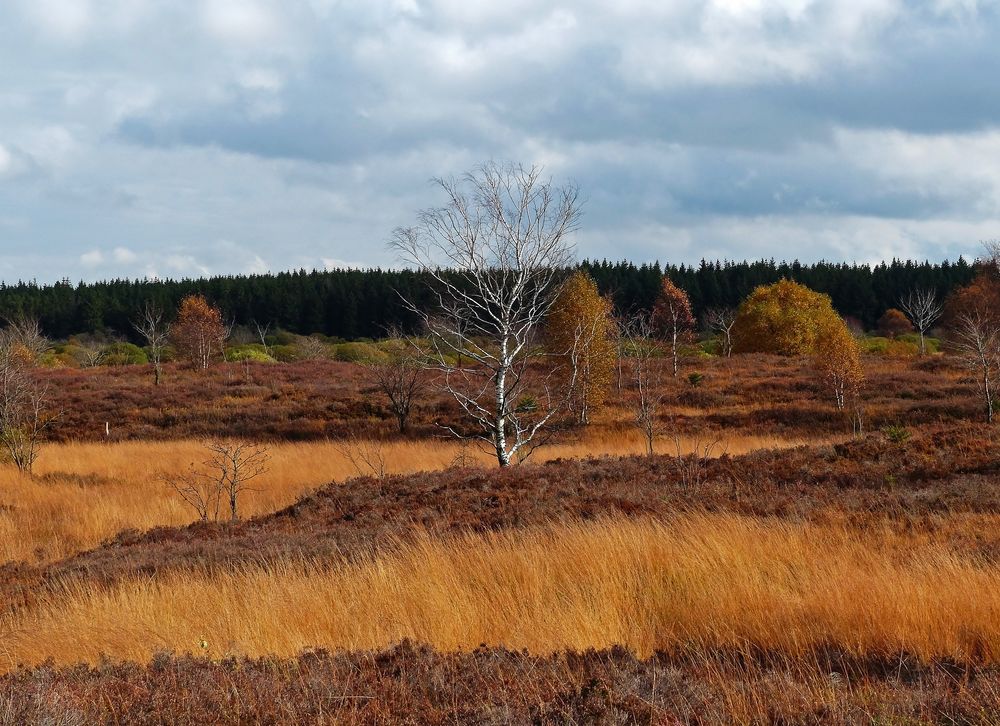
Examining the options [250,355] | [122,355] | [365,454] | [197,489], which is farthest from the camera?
[122,355]

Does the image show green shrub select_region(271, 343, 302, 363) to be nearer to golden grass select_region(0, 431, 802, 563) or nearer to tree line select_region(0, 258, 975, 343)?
tree line select_region(0, 258, 975, 343)

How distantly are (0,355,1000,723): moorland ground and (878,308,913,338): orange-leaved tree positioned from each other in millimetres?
73081

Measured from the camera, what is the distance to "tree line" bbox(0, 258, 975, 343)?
94875 mm

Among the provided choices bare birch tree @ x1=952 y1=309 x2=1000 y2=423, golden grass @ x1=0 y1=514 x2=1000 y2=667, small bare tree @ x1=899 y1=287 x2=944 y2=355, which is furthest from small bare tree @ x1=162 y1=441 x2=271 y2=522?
small bare tree @ x1=899 y1=287 x2=944 y2=355

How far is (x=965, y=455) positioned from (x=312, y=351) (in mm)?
56900

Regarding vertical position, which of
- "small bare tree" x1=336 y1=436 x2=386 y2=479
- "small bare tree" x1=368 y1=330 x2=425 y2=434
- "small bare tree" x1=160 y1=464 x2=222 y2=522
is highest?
"small bare tree" x1=368 y1=330 x2=425 y2=434

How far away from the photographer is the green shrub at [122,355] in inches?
2581

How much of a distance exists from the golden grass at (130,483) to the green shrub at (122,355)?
44019 millimetres

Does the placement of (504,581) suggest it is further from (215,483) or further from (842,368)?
(842,368)

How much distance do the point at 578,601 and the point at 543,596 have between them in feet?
1.82

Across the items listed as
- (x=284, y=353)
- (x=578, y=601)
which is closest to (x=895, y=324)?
(x=284, y=353)

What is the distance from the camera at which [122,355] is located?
67.8 meters

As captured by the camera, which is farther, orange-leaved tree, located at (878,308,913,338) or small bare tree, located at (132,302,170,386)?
orange-leaved tree, located at (878,308,913,338)

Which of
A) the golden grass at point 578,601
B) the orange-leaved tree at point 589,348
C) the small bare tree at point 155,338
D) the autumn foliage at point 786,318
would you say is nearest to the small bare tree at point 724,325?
the autumn foliage at point 786,318
